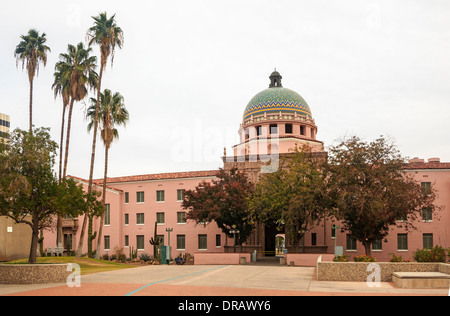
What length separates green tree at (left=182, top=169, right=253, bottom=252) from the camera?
44.4 meters

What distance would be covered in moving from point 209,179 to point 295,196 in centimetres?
1733

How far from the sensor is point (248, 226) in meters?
47.3

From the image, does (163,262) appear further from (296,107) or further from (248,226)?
(296,107)

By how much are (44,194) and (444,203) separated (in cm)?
3963

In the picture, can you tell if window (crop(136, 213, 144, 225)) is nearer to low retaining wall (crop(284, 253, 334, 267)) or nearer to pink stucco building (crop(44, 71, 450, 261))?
pink stucco building (crop(44, 71, 450, 261))

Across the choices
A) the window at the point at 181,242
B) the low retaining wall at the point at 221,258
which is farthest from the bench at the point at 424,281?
the window at the point at 181,242

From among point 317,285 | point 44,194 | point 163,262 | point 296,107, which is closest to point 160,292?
point 317,285

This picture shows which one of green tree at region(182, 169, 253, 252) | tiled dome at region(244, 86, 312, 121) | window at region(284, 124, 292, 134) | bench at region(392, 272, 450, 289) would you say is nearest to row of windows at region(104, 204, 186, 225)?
green tree at region(182, 169, 253, 252)

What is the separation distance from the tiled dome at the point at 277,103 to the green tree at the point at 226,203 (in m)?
14.3

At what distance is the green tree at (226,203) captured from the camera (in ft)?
146

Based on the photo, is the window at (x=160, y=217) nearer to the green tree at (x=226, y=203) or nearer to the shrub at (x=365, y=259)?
the green tree at (x=226, y=203)

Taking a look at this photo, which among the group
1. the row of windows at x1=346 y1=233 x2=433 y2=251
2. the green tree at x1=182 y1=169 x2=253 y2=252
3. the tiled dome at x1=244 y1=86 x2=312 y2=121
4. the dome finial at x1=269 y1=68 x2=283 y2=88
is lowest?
the row of windows at x1=346 y1=233 x2=433 y2=251

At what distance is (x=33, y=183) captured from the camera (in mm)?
25375

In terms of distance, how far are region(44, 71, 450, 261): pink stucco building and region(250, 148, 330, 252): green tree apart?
26.3 feet
